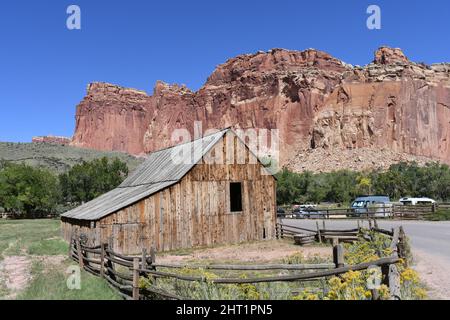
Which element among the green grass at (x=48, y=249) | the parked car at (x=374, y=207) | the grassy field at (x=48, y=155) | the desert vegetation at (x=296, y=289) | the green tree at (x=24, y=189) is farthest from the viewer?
the grassy field at (x=48, y=155)

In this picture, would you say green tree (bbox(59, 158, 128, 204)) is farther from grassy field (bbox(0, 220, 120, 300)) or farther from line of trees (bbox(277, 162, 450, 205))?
grassy field (bbox(0, 220, 120, 300))

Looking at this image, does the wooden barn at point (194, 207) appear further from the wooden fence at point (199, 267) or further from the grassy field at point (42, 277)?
the wooden fence at point (199, 267)

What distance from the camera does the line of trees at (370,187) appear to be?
2369 inches

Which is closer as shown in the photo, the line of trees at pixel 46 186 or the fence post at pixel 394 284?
the fence post at pixel 394 284

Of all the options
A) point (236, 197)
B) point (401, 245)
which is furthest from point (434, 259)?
point (236, 197)

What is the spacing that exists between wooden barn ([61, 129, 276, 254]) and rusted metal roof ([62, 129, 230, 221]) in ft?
0.22

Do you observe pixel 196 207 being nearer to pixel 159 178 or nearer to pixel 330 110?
pixel 159 178

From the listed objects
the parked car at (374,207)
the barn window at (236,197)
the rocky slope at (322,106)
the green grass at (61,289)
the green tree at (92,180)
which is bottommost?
the green grass at (61,289)

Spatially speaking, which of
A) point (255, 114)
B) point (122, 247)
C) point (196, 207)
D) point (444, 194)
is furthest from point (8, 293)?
point (255, 114)

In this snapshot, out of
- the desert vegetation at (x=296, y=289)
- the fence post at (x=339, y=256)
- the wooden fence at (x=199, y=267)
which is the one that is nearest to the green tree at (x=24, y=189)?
the wooden fence at (x=199, y=267)

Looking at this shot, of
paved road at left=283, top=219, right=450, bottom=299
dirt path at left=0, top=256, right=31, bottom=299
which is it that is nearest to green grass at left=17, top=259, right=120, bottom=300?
dirt path at left=0, top=256, right=31, bottom=299

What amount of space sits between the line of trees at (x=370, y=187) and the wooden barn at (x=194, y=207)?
41848 mm

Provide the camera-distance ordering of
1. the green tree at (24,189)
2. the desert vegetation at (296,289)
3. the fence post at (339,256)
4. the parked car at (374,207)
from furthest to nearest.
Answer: the green tree at (24,189), the parked car at (374,207), the fence post at (339,256), the desert vegetation at (296,289)

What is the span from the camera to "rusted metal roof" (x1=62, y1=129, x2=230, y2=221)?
19.8 meters
